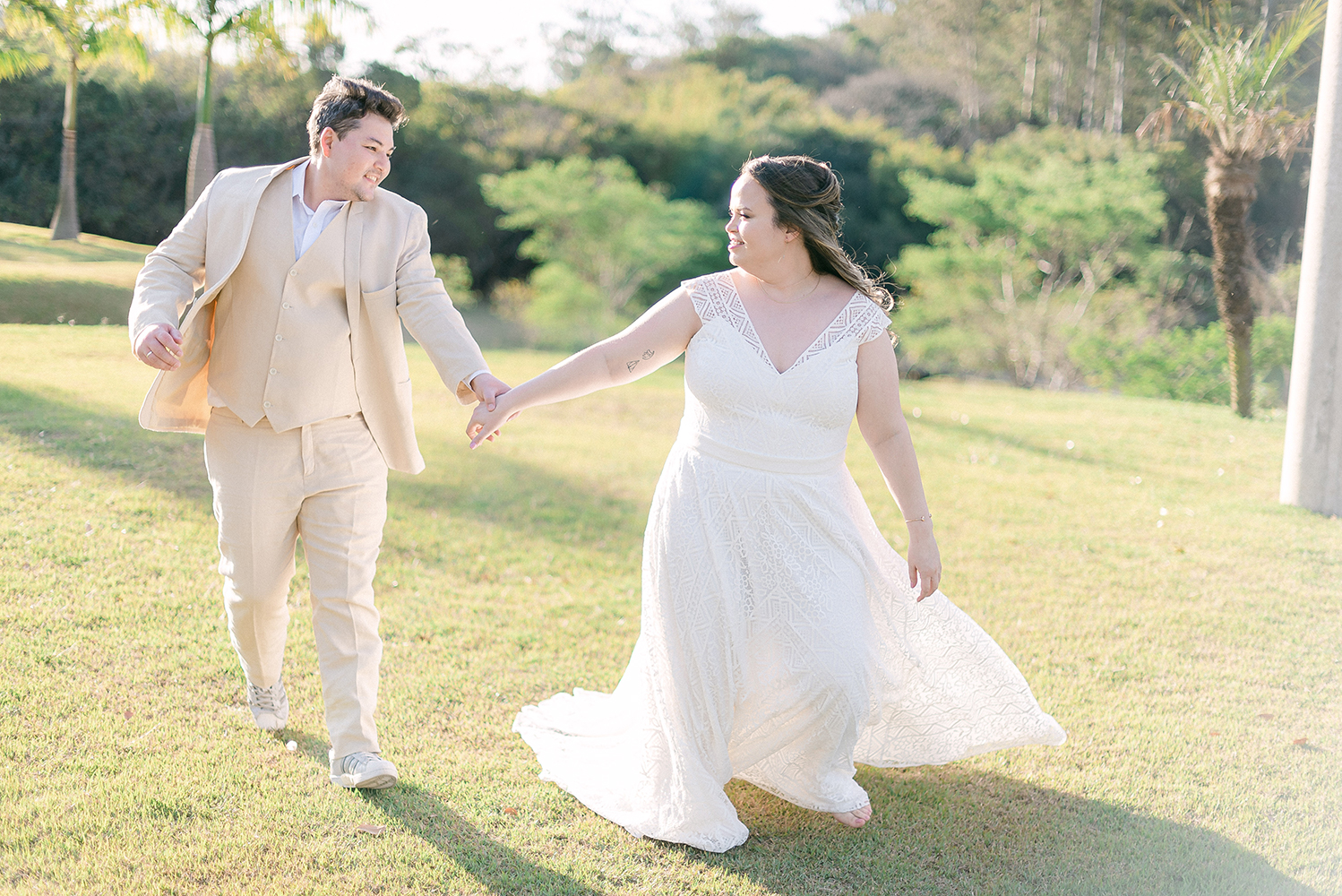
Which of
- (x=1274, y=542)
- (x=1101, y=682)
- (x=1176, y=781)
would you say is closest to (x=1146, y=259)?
(x=1274, y=542)

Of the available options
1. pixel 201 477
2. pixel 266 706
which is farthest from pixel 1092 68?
pixel 266 706

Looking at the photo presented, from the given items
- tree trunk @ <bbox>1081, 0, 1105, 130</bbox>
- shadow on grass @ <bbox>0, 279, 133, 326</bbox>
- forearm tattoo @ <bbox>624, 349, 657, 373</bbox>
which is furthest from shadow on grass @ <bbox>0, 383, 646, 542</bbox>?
tree trunk @ <bbox>1081, 0, 1105, 130</bbox>

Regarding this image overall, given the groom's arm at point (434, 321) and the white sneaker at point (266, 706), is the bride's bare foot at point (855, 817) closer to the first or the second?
the groom's arm at point (434, 321)

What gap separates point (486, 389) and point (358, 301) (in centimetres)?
45

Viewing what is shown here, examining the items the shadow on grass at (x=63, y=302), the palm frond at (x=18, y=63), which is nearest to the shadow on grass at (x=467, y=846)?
the shadow on grass at (x=63, y=302)

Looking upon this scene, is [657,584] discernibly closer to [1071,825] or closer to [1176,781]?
[1071,825]

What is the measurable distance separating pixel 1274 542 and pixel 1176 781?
384cm

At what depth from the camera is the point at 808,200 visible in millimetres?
3004

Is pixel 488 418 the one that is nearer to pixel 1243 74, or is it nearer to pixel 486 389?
pixel 486 389

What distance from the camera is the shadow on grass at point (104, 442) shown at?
4688 mm

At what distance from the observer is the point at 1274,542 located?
6.63m

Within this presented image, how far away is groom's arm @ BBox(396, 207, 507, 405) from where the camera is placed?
3098mm

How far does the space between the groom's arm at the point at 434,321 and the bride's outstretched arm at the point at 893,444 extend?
3.62 ft

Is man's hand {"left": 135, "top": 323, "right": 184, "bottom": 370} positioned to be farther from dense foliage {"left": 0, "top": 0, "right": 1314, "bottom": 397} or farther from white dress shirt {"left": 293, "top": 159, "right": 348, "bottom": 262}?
dense foliage {"left": 0, "top": 0, "right": 1314, "bottom": 397}
